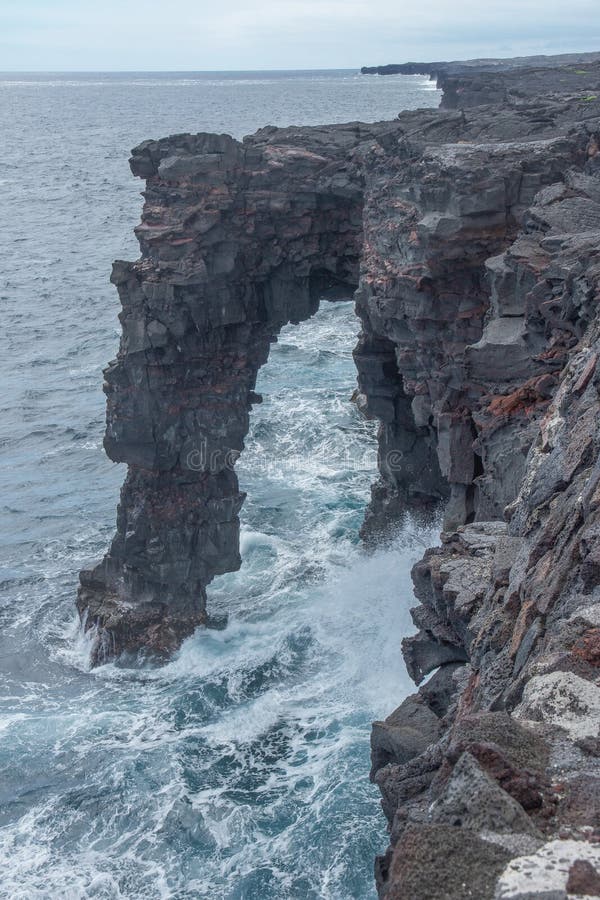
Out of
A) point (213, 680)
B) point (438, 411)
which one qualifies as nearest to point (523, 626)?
point (438, 411)

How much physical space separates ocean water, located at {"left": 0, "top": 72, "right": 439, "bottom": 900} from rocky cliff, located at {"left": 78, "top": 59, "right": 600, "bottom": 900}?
2.61 m

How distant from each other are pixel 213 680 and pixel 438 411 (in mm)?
13270

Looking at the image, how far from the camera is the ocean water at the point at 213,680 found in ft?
81.9

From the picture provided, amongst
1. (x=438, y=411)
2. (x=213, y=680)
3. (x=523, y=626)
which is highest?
(x=523, y=626)

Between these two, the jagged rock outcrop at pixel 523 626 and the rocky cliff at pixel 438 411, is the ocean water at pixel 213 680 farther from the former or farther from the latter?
the jagged rock outcrop at pixel 523 626

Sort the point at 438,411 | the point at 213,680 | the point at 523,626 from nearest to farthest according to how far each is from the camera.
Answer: the point at 523,626
the point at 438,411
the point at 213,680

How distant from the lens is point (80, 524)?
44969 mm

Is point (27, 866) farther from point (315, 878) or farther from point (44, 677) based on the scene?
point (44, 677)

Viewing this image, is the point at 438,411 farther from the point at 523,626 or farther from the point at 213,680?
the point at 523,626

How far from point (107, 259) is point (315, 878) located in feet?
232

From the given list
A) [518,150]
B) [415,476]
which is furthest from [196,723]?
[518,150]

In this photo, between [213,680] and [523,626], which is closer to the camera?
[523,626]

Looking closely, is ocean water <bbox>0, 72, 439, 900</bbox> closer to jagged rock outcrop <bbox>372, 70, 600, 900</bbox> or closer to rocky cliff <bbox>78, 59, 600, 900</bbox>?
rocky cliff <bbox>78, 59, 600, 900</bbox>

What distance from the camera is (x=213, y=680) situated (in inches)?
1340
